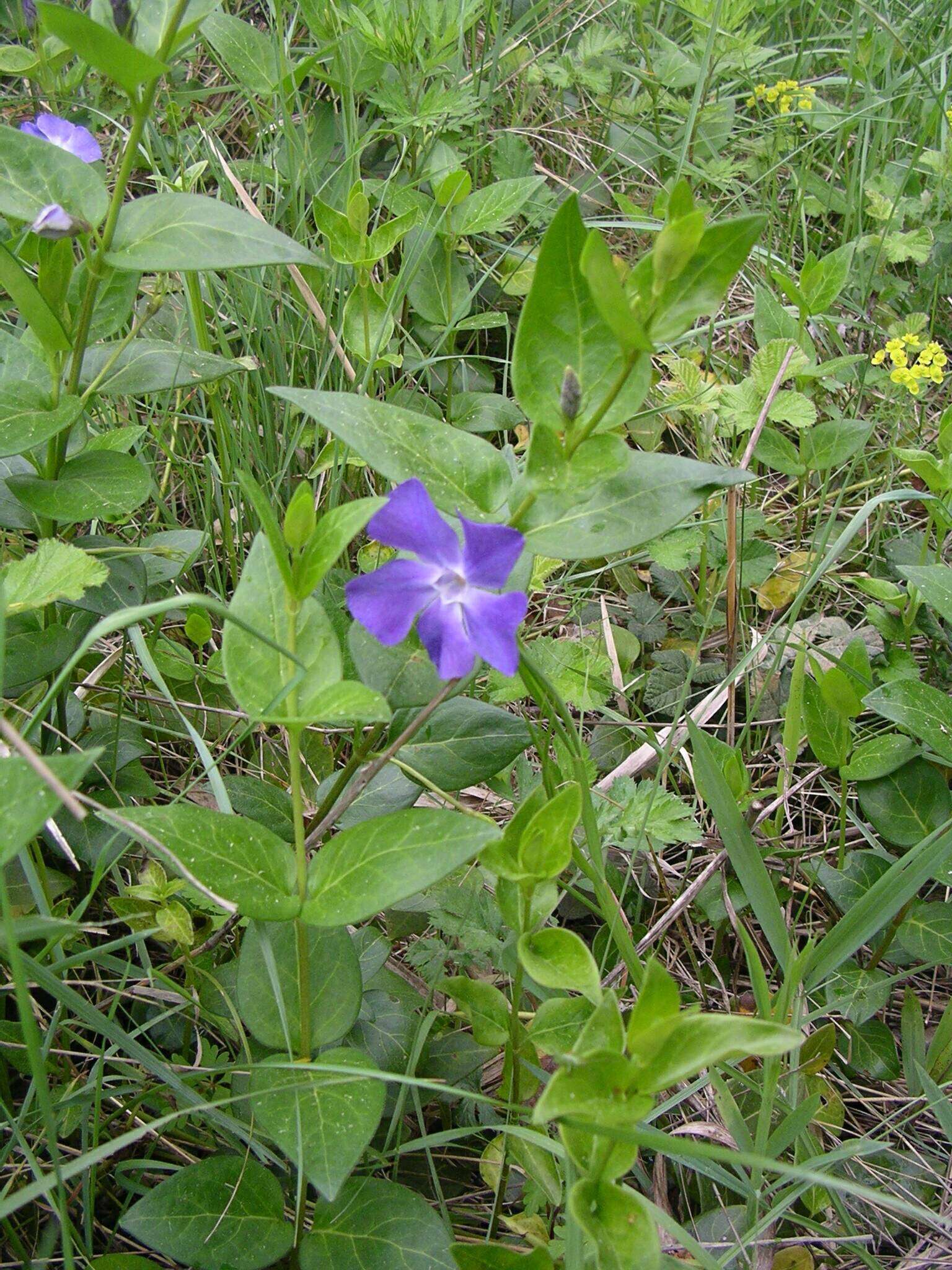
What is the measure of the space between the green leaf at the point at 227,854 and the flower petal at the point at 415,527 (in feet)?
1.30

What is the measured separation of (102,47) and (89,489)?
25.0 inches

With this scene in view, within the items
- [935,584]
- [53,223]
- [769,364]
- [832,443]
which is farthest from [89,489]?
[832,443]

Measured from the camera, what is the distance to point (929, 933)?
183 cm

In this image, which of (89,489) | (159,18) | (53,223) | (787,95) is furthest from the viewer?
(787,95)

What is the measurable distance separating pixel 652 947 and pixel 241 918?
74cm

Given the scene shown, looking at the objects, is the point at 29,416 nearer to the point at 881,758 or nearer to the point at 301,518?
the point at 301,518

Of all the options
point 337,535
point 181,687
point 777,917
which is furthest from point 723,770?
point 181,687

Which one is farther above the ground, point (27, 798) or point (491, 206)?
point (491, 206)

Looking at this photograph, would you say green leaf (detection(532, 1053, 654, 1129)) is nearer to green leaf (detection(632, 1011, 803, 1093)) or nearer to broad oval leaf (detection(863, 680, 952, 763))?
green leaf (detection(632, 1011, 803, 1093))

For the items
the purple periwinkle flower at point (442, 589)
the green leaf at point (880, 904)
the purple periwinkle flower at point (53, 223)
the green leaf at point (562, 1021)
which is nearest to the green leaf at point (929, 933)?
the green leaf at point (880, 904)

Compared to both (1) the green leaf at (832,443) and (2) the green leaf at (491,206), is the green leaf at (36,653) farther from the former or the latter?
(1) the green leaf at (832,443)

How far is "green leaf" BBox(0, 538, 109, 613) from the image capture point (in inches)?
57.6

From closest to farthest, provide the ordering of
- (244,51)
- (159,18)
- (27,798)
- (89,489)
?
(27,798), (159,18), (89,489), (244,51)

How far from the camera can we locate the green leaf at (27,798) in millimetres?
1032
